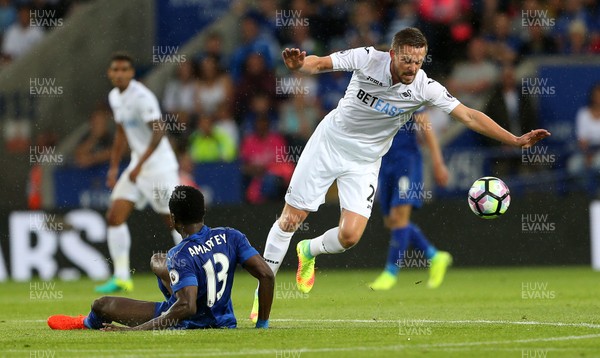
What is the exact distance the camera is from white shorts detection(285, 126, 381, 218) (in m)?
9.95

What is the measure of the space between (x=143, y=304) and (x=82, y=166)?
32.7ft

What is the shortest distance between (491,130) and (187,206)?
2.48m

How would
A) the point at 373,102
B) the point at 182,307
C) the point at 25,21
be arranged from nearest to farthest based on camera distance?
the point at 182,307 → the point at 373,102 → the point at 25,21

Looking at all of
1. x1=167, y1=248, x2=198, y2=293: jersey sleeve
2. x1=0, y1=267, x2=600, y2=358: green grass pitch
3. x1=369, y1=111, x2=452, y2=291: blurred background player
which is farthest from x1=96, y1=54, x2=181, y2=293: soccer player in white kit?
x1=167, y1=248, x2=198, y2=293: jersey sleeve

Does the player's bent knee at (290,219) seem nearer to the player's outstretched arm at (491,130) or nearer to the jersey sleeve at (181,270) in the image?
the player's outstretched arm at (491,130)

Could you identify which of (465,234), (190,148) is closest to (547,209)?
(465,234)

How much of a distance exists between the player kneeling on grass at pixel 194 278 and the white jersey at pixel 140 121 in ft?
Answer: 17.3

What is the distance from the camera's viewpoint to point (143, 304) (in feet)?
27.2

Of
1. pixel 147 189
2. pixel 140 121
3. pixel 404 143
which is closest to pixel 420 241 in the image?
pixel 404 143

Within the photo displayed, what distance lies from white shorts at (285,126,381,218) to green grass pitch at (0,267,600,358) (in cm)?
95

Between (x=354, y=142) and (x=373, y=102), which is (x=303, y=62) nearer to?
(x=373, y=102)

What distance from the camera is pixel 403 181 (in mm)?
13195

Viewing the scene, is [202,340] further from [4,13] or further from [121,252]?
[4,13]

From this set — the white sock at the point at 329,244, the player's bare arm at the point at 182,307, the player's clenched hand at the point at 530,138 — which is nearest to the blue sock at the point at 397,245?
the white sock at the point at 329,244
